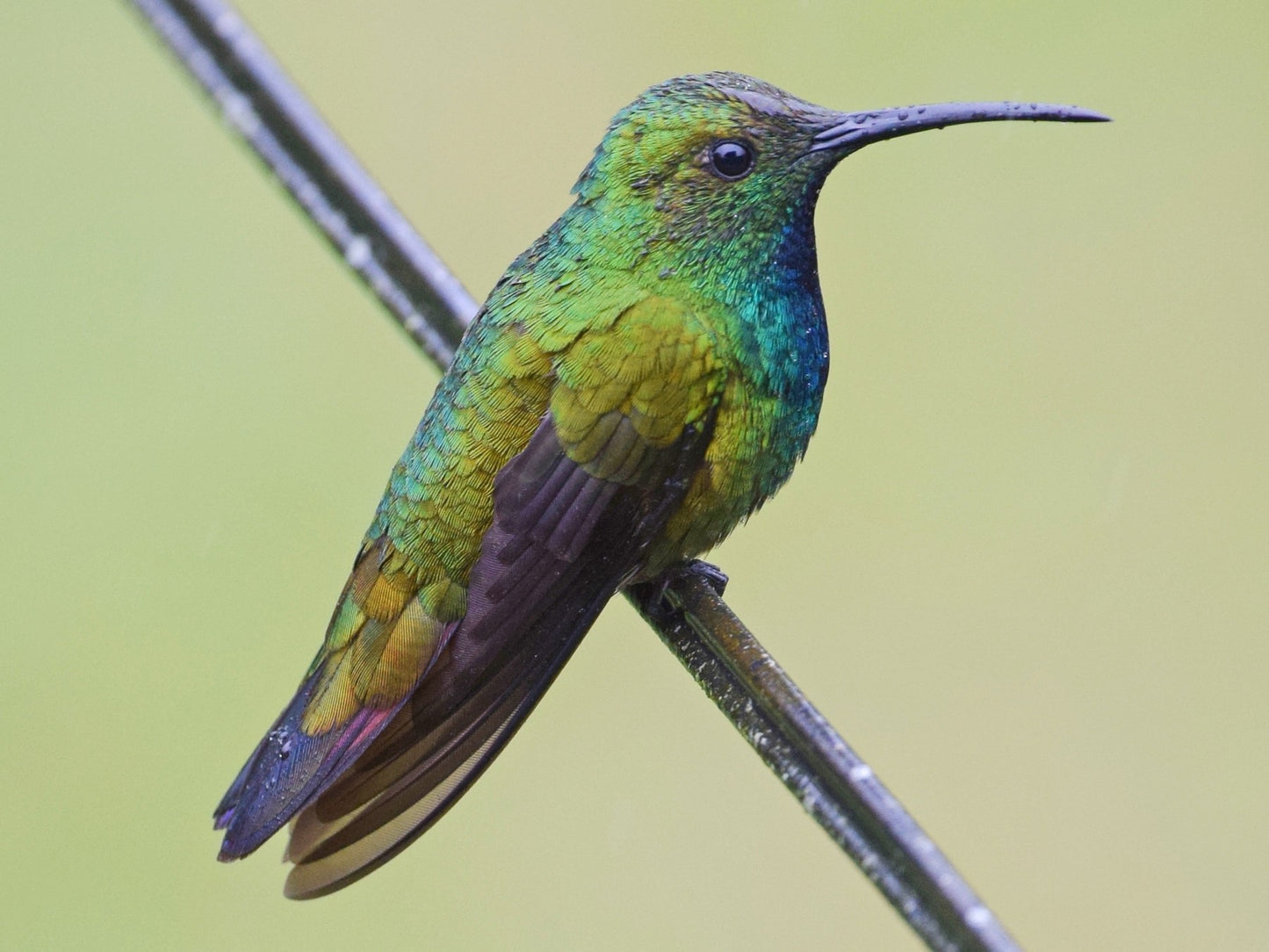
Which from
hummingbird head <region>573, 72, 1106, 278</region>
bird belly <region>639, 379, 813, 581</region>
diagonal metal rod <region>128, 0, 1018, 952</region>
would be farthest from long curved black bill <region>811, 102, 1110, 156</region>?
diagonal metal rod <region>128, 0, 1018, 952</region>

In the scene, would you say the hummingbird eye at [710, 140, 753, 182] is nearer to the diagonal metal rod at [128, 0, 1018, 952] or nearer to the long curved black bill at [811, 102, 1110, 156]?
the long curved black bill at [811, 102, 1110, 156]

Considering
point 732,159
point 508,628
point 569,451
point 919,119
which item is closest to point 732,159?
point 732,159

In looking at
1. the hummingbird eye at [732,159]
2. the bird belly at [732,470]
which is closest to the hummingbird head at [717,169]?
the hummingbird eye at [732,159]

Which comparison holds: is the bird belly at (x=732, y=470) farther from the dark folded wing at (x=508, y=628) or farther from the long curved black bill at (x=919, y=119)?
the long curved black bill at (x=919, y=119)

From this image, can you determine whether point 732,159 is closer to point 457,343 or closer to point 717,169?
point 717,169

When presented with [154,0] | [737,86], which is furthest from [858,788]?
[154,0]

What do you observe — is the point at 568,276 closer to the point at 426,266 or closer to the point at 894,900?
the point at 426,266
